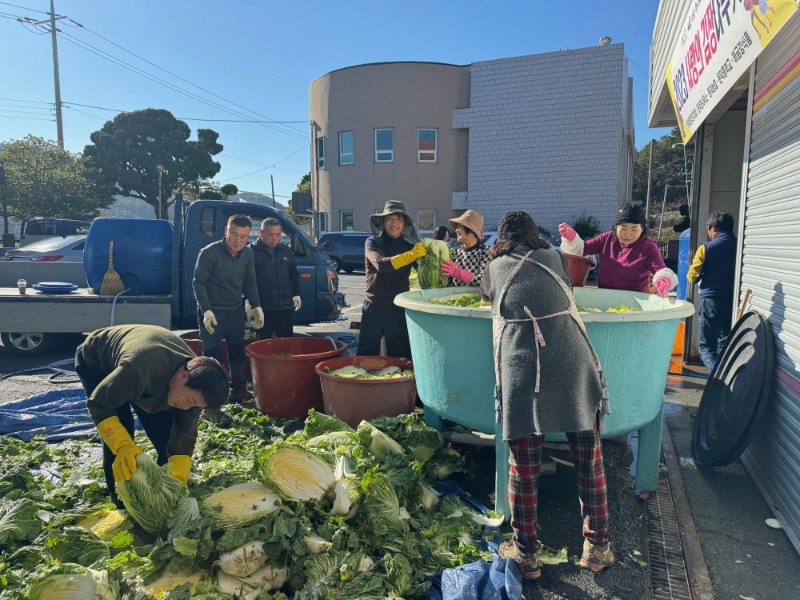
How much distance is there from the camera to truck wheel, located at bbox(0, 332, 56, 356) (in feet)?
25.2

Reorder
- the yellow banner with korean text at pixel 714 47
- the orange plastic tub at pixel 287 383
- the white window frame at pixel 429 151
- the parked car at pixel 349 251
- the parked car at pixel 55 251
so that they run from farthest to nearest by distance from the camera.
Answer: the white window frame at pixel 429 151
the parked car at pixel 349 251
the parked car at pixel 55 251
the orange plastic tub at pixel 287 383
the yellow banner with korean text at pixel 714 47

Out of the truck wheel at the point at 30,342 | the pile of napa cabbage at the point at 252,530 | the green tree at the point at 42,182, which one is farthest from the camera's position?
the green tree at the point at 42,182

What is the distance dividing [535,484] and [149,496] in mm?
2106

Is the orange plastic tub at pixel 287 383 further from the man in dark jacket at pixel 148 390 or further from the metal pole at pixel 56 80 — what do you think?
the metal pole at pixel 56 80

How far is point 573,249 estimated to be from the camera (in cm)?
481

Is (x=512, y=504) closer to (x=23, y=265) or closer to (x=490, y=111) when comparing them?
(x=23, y=265)

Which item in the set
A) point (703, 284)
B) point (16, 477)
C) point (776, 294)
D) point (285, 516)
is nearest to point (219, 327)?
point (16, 477)

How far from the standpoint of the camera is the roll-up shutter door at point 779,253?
3484mm

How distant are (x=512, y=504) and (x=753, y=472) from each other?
2431 millimetres

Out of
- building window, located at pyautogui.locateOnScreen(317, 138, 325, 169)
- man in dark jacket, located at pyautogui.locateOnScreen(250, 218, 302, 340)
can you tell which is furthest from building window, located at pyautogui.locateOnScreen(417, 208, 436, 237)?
man in dark jacket, located at pyautogui.locateOnScreen(250, 218, 302, 340)

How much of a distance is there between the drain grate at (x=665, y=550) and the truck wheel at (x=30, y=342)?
25.9 ft

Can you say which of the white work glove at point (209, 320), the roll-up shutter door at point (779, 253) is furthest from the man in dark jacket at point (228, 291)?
the roll-up shutter door at point (779, 253)

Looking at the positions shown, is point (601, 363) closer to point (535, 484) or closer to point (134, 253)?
point (535, 484)

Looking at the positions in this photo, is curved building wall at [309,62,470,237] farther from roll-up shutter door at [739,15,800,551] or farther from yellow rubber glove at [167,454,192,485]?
yellow rubber glove at [167,454,192,485]
